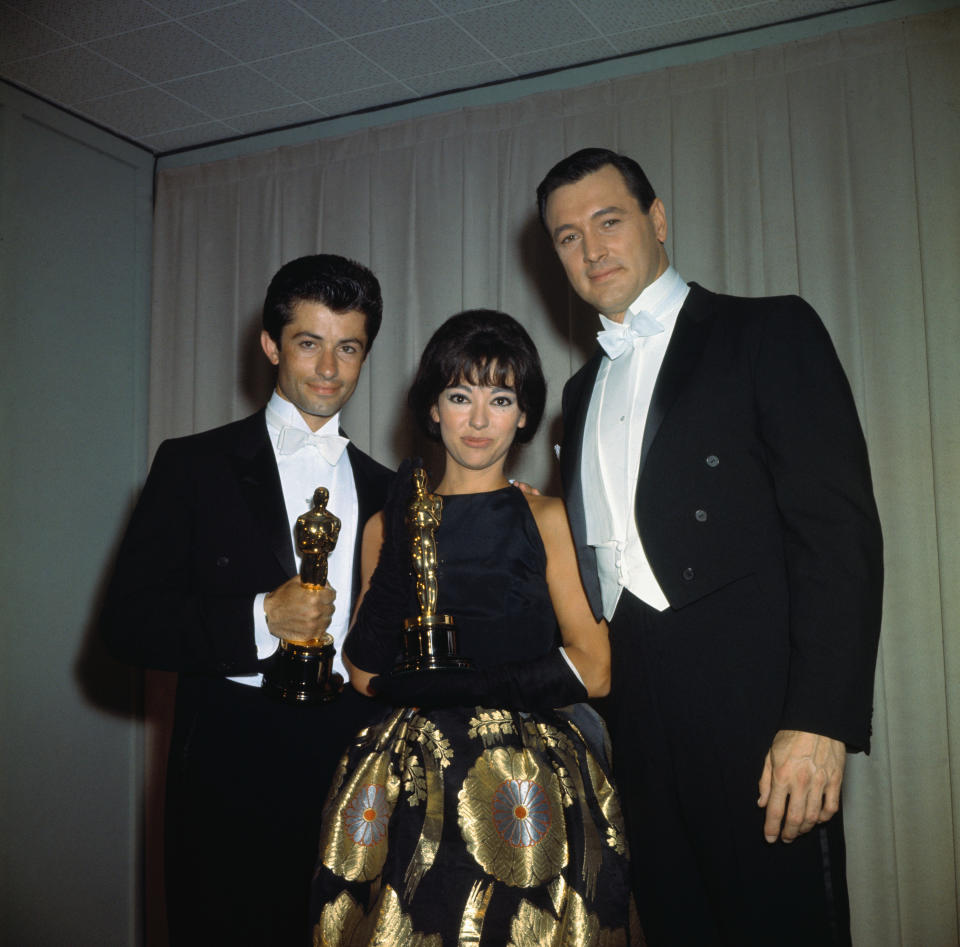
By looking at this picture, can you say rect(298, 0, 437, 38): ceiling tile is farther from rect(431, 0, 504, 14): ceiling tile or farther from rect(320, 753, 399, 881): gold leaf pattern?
rect(320, 753, 399, 881): gold leaf pattern

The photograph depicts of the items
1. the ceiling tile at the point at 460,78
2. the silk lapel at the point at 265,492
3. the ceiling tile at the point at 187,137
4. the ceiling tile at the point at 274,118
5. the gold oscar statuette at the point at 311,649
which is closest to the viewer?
the gold oscar statuette at the point at 311,649

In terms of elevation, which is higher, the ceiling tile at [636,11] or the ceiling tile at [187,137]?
the ceiling tile at [187,137]

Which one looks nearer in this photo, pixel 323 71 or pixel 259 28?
pixel 259 28

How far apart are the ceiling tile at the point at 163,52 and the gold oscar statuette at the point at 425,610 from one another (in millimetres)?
2598

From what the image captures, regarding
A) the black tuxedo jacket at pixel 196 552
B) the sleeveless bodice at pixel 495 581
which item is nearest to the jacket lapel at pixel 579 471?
the sleeveless bodice at pixel 495 581

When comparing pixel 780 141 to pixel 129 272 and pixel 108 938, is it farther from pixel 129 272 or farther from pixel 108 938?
pixel 108 938

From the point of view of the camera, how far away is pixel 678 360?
1975 mm

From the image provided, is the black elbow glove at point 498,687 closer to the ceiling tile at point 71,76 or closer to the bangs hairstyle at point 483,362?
the bangs hairstyle at point 483,362

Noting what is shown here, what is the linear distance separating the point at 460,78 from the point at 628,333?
247cm

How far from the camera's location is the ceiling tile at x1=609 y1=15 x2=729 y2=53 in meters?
3.66

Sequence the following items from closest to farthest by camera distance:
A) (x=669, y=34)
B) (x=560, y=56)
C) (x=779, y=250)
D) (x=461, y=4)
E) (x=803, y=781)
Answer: (x=803, y=781) < (x=461, y=4) < (x=779, y=250) < (x=669, y=34) < (x=560, y=56)

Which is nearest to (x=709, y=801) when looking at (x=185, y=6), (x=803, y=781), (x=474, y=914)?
(x=803, y=781)

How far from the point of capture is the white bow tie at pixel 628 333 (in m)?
2.06

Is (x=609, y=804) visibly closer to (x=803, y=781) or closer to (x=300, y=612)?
(x=803, y=781)
